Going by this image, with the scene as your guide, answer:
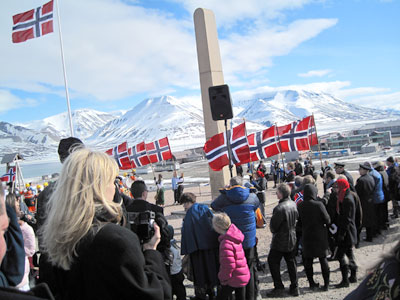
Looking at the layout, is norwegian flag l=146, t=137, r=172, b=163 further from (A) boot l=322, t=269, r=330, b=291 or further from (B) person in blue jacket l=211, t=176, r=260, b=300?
(A) boot l=322, t=269, r=330, b=291

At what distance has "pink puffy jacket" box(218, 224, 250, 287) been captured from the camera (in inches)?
155

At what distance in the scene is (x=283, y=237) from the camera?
190 inches

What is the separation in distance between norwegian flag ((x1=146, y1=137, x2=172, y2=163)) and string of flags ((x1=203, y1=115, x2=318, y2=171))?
12.1ft

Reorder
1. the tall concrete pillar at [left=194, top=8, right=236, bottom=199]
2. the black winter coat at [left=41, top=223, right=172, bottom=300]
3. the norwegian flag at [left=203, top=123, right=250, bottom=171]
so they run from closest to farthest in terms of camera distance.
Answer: the black winter coat at [left=41, top=223, right=172, bottom=300] → the norwegian flag at [left=203, top=123, right=250, bottom=171] → the tall concrete pillar at [left=194, top=8, right=236, bottom=199]

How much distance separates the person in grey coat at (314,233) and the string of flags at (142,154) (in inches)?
389

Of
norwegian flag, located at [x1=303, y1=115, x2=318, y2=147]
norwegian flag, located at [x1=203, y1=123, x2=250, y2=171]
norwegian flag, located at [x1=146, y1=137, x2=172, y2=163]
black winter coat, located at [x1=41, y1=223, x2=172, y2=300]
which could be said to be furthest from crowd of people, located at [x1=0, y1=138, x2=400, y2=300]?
norwegian flag, located at [x1=146, y1=137, x2=172, y2=163]

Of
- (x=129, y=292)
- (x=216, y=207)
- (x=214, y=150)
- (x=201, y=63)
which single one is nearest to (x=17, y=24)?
(x=201, y=63)

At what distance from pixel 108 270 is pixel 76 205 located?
359 mm

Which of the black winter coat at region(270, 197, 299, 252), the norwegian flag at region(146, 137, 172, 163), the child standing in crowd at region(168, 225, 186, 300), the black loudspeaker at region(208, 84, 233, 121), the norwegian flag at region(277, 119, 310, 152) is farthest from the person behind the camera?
the norwegian flag at region(146, 137, 172, 163)

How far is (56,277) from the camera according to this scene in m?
1.65

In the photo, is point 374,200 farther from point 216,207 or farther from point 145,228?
point 145,228

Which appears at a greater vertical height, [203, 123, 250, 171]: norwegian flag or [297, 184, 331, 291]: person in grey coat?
[203, 123, 250, 171]: norwegian flag

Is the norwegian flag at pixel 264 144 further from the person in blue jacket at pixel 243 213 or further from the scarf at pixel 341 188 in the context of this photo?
the person in blue jacket at pixel 243 213

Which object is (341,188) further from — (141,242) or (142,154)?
(142,154)
